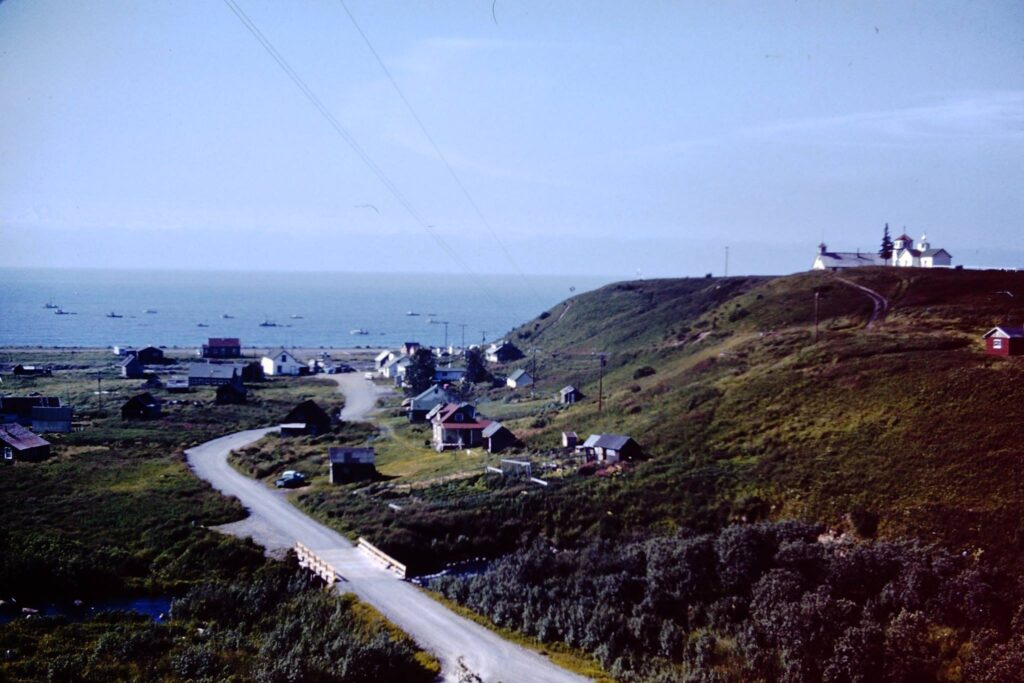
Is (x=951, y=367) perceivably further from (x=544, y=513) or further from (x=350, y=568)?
(x=350, y=568)

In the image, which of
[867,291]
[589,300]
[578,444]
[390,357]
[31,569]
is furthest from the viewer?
[589,300]

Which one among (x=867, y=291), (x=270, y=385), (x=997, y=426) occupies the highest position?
(x=867, y=291)

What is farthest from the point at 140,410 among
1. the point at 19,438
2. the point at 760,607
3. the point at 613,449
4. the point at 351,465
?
the point at 760,607

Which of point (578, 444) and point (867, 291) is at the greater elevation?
point (867, 291)

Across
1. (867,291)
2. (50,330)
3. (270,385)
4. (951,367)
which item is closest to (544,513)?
(951,367)

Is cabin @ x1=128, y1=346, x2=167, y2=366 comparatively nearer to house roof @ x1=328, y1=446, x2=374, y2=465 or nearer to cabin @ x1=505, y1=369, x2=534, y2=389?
cabin @ x1=505, y1=369, x2=534, y2=389

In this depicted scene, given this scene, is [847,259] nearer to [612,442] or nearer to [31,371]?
[612,442]

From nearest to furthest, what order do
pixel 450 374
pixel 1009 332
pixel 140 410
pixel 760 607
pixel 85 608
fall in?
pixel 760 607 → pixel 85 608 → pixel 1009 332 → pixel 140 410 → pixel 450 374
